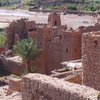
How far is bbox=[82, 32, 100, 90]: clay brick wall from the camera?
10305 mm

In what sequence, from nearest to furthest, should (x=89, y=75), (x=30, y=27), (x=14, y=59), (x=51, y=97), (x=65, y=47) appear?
(x=51, y=97), (x=89, y=75), (x=65, y=47), (x=14, y=59), (x=30, y=27)

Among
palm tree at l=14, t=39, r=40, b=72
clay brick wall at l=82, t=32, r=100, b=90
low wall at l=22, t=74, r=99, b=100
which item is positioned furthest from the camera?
palm tree at l=14, t=39, r=40, b=72

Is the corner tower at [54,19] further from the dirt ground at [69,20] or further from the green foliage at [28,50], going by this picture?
the dirt ground at [69,20]

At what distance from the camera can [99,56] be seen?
10219 mm

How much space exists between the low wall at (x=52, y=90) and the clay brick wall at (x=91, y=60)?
0.92m

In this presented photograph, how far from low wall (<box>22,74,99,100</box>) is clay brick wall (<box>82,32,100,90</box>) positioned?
3.00 feet

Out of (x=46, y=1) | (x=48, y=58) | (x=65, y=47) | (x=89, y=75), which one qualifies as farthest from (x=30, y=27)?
(x=46, y=1)

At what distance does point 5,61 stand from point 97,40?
82.1ft

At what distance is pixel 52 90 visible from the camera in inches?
384

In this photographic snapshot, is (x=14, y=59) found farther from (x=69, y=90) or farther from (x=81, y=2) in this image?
(x=81, y=2)

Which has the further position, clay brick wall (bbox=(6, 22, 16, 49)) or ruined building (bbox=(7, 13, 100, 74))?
clay brick wall (bbox=(6, 22, 16, 49))

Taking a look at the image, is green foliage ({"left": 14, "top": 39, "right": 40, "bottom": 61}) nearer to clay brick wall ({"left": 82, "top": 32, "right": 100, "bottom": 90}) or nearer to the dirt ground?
clay brick wall ({"left": 82, "top": 32, "right": 100, "bottom": 90})

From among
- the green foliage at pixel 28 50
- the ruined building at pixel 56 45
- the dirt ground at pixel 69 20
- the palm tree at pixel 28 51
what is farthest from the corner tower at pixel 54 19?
the dirt ground at pixel 69 20

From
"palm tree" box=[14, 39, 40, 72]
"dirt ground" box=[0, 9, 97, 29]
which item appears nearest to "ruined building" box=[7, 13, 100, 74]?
"palm tree" box=[14, 39, 40, 72]
